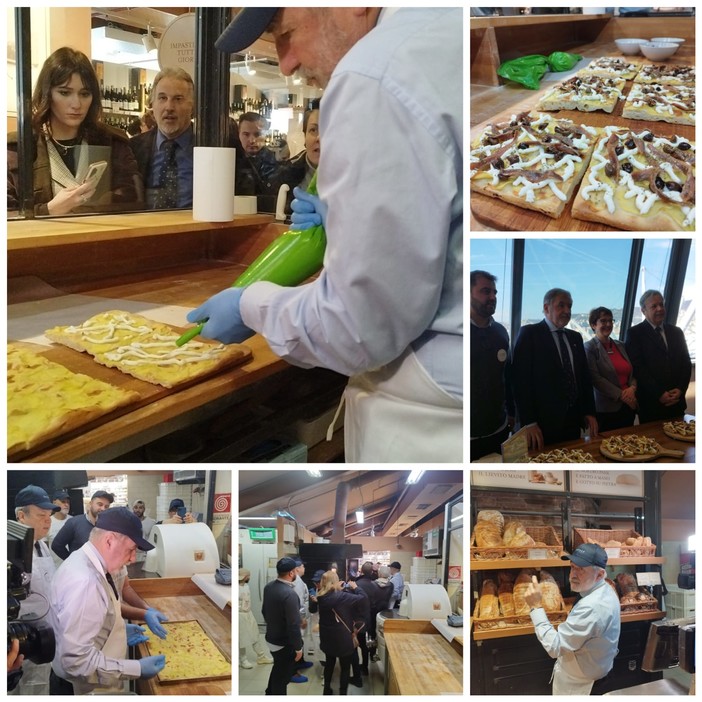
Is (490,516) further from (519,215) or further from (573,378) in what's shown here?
(519,215)

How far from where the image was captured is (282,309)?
1.45 m

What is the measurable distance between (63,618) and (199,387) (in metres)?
0.66

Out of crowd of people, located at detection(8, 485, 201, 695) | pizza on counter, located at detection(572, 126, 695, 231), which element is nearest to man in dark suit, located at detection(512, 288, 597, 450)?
pizza on counter, located at detection(572, 126, 695, 231)

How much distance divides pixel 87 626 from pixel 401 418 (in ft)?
2.89

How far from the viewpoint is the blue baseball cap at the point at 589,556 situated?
1809 millimetres

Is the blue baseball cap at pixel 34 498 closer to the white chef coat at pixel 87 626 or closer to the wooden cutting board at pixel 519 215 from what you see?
the white chef coat at pixel 87 626

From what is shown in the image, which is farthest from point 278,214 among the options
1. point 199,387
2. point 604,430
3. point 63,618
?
point 63,618

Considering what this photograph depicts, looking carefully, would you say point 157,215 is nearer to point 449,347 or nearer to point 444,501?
point 449,347

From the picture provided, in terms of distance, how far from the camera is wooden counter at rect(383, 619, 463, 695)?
68.3 inches

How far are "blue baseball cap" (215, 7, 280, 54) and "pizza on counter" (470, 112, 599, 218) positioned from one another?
51cm

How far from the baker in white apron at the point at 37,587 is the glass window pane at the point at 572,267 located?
1.18m

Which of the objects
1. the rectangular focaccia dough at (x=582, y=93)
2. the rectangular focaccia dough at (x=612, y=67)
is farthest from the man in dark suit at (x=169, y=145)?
the rectangular focaccia dough at (x=612, y=67)

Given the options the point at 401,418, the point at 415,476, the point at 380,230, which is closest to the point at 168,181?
the point at 380,230

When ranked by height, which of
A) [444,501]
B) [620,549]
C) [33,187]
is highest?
[33,187]
